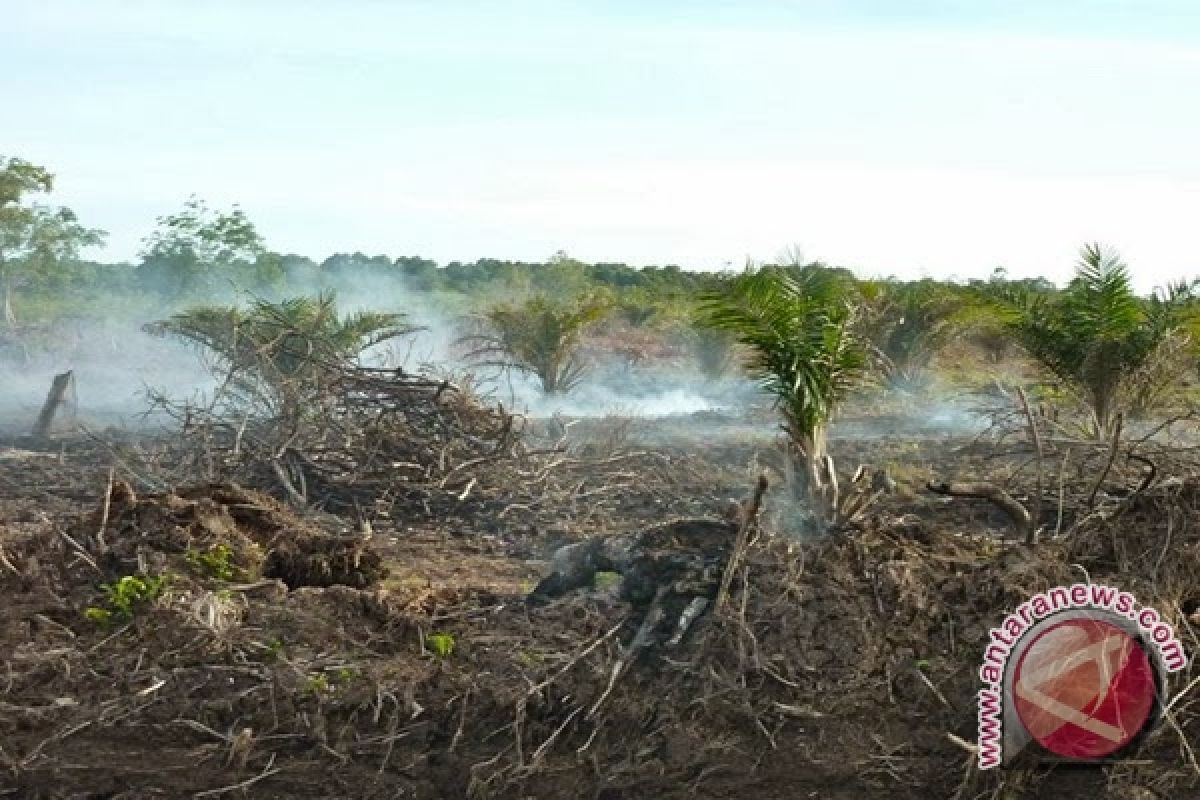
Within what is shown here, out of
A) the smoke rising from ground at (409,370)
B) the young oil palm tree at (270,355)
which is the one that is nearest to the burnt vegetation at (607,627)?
the young oil palm tree at (270,355)

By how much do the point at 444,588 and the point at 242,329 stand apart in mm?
5695

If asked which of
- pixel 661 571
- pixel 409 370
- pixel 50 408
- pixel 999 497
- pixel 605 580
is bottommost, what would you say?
pixel 409 370

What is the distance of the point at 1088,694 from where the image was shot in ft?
19.1

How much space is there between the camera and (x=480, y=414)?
12.8 meters

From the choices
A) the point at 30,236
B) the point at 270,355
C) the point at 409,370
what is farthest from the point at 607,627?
the point at 30,236

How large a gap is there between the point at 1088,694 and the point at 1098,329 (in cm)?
782

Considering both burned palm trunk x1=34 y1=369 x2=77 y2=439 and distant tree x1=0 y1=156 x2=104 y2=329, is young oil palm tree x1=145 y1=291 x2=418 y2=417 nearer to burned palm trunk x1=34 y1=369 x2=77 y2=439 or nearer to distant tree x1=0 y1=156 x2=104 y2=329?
burned palm trunk x1=34 y1=369 x2=77 y2=439

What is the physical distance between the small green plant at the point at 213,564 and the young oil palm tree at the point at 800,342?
2.98 m

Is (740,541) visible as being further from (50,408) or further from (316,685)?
(50,408)

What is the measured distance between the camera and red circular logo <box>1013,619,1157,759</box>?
5.81m

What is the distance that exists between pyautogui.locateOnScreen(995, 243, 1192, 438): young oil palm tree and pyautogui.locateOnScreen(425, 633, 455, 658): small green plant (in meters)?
7.47

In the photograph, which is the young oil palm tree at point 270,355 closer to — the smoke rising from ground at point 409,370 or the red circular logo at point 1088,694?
the smoke rising from ground at point 409,370

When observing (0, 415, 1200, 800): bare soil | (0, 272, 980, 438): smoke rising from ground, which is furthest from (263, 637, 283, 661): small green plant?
(0, 272, 980, 438): smoke rising from ground

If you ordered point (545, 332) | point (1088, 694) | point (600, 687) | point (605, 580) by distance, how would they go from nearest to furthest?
point (1088, 694), point (600, 687), point (605, 580), point (545, 332)
